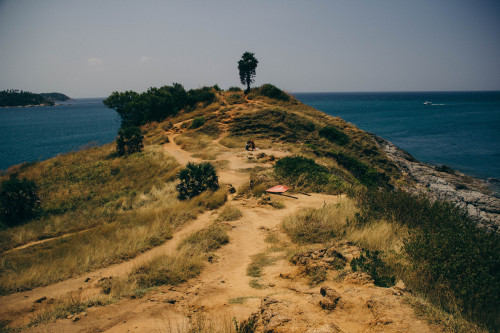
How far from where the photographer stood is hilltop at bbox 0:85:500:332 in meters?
3.96

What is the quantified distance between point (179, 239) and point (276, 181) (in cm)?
631

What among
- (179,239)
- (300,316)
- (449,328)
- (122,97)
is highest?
(122,97)

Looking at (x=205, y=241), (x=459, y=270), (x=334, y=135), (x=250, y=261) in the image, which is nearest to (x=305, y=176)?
(x=205, y=241)

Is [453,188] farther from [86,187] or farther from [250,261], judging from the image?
[86,187]

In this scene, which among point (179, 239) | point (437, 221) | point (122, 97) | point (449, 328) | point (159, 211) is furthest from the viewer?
point (122, 97)

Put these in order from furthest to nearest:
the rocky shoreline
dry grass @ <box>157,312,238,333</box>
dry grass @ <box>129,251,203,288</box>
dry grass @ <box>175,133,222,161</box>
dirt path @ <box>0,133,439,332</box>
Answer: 1. dry grass @ <box>175,133,222,161</box>
2. the rocky shoreline
3. dry grass @ <box>129,251,203,288</box>
4. dry grass @ <box>157,312,238,333</box>
5. dirt path @ <box>0,133,439,332</box>

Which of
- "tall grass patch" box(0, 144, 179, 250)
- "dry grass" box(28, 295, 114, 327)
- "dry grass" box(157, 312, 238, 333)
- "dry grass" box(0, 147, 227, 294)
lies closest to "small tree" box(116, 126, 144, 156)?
"tall grass patch" box(0, 144, 179, 250)

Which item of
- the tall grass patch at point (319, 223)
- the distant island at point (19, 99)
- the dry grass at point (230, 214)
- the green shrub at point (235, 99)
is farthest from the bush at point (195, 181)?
the distant island at point (19, 99)

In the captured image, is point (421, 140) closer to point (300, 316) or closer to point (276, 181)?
point (276, 181)

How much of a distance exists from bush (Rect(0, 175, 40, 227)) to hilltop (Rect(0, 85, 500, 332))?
2.17 ft

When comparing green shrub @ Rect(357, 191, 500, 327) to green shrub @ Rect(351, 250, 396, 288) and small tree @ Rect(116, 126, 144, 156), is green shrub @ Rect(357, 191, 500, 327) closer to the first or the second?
green shrub @ Rect(351, 250, 396, 288)

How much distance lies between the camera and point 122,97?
39.7 meters

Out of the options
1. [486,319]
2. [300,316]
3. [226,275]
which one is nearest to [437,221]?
[486,319]

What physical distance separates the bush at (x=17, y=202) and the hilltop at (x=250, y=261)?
2.17ft
